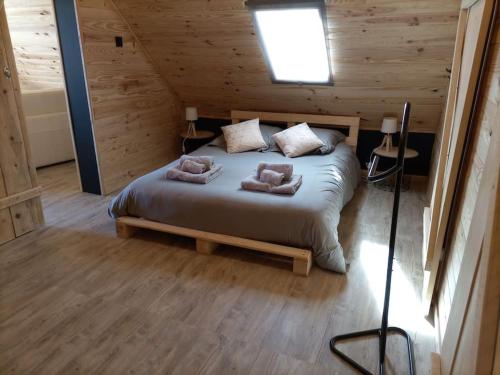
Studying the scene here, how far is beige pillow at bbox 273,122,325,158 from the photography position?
3666 mm

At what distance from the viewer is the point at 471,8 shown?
6.45 ft

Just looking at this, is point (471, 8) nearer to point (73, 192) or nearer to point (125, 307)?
point (125, 307)

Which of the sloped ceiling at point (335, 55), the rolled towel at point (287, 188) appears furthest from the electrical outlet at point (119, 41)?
the rolled towel at point (287, 188)

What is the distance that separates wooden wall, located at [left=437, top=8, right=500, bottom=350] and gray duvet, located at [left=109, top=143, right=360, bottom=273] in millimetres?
755

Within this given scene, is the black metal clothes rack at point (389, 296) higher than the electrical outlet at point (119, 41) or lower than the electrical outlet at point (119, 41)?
lower

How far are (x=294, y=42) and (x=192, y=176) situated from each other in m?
1.79

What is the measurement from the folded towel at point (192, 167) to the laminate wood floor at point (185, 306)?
575 millimetres

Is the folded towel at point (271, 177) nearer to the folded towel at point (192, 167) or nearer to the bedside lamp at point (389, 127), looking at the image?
the folded towel at point (192, 167)

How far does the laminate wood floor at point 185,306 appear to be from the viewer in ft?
5.78

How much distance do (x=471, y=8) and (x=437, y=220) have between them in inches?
45.9

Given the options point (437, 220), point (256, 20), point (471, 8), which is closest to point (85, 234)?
point (256, 20)

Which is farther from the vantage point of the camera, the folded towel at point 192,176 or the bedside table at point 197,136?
the bedside table at point 197,136

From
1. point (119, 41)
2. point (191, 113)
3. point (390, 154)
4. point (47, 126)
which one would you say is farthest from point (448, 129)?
point (47, 126)

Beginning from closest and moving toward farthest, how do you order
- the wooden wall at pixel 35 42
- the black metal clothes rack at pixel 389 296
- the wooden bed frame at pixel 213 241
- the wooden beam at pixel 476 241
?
the wooden beam at pixel 476 241 → the black metal clothes rack at pixel 389 296 → the wooden bed frame at pixel 213 241 → the wooden wall at pixel 35 42
